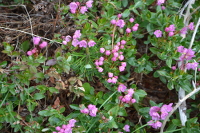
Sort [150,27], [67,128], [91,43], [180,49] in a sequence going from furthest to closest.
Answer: [150,27] → [180,49] → [91,43] → [67,128]

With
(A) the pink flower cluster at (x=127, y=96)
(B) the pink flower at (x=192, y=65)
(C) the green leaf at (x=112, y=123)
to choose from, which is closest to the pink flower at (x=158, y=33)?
(B) the pink flower at (x=192, y=65)

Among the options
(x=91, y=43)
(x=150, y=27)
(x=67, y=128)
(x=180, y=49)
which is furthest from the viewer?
(x=150, y=27)

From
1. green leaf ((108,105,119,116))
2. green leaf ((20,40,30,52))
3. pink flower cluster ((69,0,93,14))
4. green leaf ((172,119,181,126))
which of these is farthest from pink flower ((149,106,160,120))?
green leaf ((20,40,30,52))

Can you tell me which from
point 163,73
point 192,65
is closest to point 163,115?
point 163,73

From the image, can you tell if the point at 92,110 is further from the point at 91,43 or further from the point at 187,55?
the point at 187,55

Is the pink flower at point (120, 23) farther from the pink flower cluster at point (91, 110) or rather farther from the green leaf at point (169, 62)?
the pink flower cluster at point (91, 110)

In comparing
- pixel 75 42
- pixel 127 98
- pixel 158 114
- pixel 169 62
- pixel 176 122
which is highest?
pixel 75 42

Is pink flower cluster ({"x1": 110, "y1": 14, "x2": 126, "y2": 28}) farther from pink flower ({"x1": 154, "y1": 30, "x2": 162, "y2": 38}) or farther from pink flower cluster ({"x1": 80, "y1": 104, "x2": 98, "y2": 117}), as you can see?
pink flower cluster ({"x1": 80, "y1": 104, "x2": 98, "y2": 117})

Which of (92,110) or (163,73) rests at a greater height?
(163,73)
